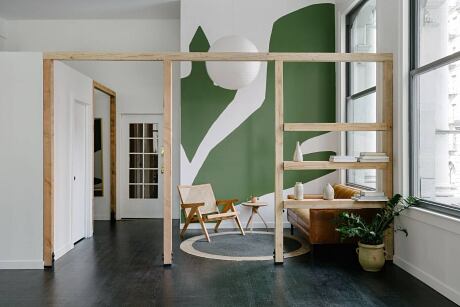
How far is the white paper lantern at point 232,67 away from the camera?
5.42 m

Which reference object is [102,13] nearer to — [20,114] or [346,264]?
[20,114]

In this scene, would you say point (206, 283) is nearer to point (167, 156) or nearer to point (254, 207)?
point (167, 156)

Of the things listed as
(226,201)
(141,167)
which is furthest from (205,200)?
(141,167)

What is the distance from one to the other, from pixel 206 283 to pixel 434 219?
2.24 m

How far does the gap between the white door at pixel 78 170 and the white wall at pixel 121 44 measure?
201 centimetres

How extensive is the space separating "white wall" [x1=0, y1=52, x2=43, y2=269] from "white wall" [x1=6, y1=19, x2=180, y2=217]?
3.48 meters

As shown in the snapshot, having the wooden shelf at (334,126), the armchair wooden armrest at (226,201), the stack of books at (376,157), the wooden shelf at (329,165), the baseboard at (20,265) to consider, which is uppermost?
the wooden shelf at (334,126)

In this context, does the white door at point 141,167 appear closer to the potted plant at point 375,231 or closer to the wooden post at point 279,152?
the wooden post at point 279,152

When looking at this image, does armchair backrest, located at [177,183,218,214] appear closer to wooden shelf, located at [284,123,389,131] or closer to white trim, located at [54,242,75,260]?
white trim, located at [54,242,75,260]

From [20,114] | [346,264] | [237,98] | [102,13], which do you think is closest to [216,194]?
[237,98]

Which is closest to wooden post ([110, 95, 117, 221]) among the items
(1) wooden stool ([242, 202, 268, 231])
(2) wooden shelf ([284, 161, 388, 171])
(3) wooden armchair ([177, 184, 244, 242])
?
(3) wooden armchair ([177, 184, 244, 242])

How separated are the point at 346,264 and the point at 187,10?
4.81 m

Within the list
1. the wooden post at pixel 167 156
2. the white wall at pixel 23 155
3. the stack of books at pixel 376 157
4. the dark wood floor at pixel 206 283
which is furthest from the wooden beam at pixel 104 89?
the stack of books at pixel 376 157

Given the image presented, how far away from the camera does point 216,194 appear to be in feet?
24.1
